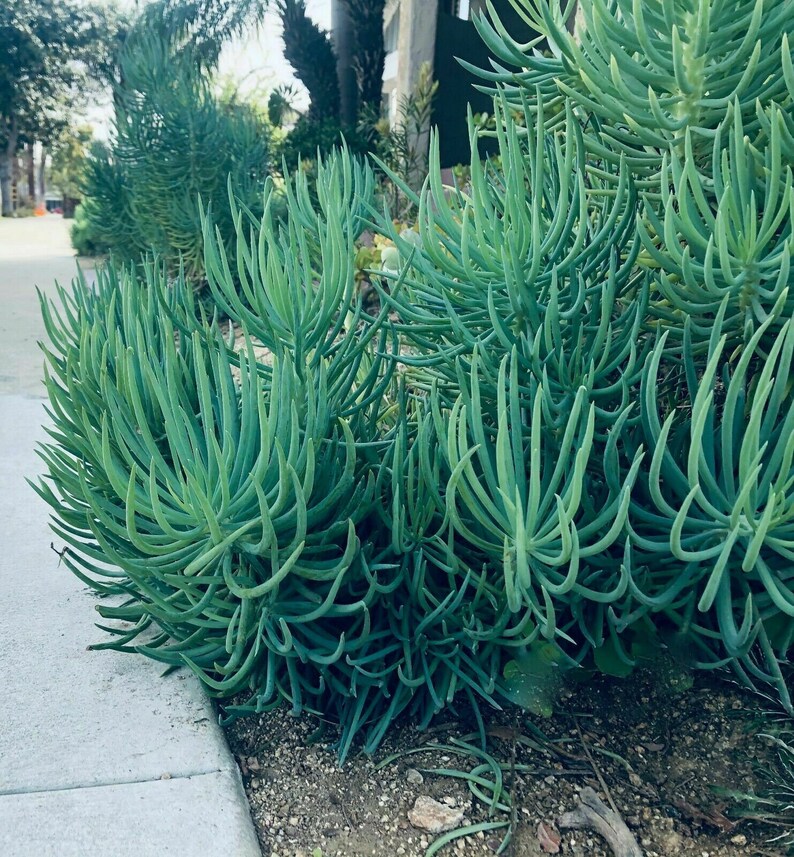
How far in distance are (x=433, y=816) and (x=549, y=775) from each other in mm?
293

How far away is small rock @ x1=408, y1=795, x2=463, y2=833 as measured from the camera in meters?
1.82

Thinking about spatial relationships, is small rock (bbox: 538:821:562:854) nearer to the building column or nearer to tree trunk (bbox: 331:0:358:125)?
the building column

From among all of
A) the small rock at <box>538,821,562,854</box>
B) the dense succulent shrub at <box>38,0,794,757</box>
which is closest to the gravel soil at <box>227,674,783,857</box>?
the small rock at <box>538,821,562,854</box>

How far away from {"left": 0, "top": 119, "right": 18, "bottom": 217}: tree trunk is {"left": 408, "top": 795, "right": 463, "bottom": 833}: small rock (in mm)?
42332

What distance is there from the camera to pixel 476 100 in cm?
991

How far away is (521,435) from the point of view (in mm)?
1797

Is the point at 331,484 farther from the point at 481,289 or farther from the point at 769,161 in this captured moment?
the point at 769,161

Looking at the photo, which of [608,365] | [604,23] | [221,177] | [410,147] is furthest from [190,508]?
[221,177]

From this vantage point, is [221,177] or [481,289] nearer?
[481,289]

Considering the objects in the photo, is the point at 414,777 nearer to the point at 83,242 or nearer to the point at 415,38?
the point at 415,38

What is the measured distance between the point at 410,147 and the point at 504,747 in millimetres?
6684

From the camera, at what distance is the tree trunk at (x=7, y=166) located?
130ft

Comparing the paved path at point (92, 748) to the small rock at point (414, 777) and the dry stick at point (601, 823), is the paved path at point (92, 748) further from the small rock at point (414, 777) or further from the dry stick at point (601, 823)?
the dry stick at point (601, 823)

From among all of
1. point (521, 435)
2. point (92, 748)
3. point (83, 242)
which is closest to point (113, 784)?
point (92, 748)
